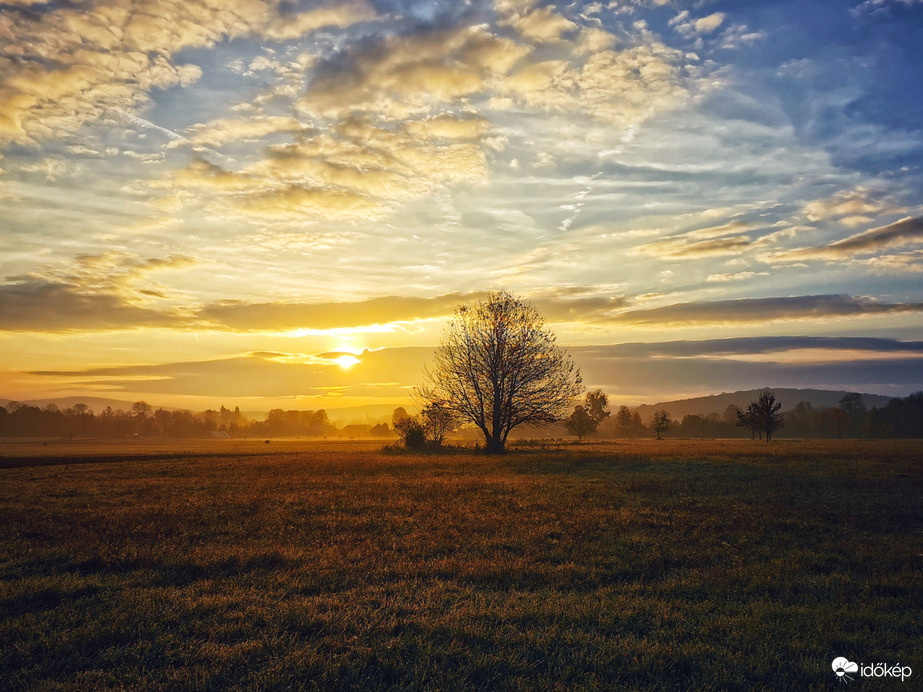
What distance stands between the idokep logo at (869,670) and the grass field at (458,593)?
0.14 m

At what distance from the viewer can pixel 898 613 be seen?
314 inches

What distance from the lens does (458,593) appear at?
8883 millimetres

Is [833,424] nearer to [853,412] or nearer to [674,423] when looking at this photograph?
[853,412]

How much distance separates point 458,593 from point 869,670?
17.8ft

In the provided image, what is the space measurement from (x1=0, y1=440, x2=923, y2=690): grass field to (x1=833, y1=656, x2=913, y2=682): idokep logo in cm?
14

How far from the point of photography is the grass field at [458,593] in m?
6.16

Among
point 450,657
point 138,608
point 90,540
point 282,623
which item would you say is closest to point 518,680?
point 450,657

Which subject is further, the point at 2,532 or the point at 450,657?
the point at 2,532

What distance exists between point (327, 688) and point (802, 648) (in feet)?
18.7

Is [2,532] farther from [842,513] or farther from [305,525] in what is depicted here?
[842,513]

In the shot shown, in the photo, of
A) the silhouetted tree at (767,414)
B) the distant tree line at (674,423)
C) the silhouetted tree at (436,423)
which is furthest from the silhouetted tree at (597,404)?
the silhouetted tree at (436,423)

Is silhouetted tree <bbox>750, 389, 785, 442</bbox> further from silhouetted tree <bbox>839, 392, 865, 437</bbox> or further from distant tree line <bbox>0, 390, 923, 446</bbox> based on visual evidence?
silhouetted tree <bbox>839, 392, 865, 437</bbox>

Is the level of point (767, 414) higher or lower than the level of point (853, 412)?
higher

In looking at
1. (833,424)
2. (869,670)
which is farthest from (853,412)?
(869,670)
